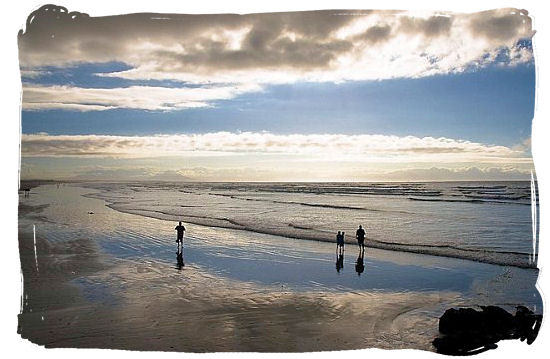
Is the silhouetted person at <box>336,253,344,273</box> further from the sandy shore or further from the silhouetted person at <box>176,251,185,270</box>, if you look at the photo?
the silhouetted person at <box>176,251,185,270</box>

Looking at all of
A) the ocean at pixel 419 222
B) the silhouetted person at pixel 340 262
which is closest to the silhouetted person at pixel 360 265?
the silhouetted person at pixel 340 262

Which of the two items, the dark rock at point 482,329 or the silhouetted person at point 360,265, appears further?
the silhouetted person at point 360,265

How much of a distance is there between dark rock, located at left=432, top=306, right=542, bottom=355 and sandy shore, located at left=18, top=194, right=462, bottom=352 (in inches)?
4.9

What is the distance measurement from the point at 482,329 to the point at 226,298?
6.43ft

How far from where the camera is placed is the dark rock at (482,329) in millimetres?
3125

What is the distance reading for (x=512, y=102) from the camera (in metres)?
3.34

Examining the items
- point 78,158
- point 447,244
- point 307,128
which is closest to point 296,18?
point 307,128

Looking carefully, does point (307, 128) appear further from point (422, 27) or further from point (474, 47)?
point (474, 47)

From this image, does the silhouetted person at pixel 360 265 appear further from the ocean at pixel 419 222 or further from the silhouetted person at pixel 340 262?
the ocean at pixel 419 222

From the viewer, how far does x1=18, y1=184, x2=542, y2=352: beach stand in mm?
3266

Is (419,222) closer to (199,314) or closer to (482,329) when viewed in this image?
(482,329)

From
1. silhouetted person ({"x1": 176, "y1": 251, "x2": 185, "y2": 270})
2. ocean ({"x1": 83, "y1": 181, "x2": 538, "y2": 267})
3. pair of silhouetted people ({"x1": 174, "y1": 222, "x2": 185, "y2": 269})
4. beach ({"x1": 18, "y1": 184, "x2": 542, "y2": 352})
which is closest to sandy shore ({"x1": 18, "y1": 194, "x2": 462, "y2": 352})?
beach ({"x1": 18, "y1": 184, "x2": 542, "y2": 352})

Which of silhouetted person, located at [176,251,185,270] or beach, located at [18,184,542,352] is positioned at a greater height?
beach, located at [18,184,542,352]

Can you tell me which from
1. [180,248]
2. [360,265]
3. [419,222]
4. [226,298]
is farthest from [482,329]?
[419,222]
